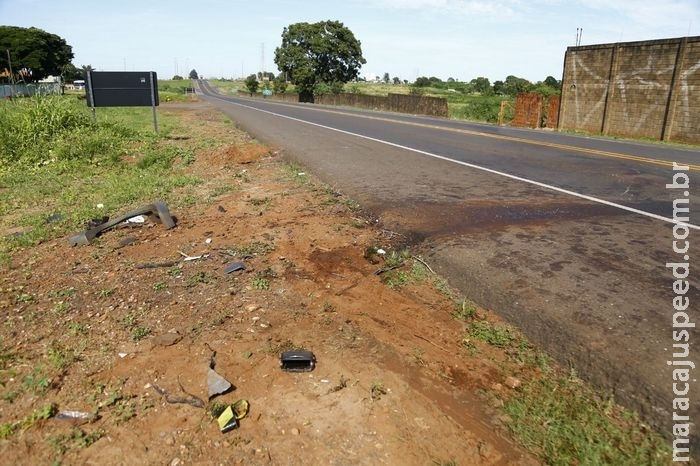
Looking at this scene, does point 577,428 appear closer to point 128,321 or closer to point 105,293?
point 128,321

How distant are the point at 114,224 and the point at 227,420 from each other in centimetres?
441

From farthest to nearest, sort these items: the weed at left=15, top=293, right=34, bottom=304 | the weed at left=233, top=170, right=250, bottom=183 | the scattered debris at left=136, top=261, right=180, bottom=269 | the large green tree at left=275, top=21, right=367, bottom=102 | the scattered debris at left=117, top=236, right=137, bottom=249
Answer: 1. the large green tree at left=275, top=21, right=367, bottom=102
2. the weed at left=233, top=170, right=250, bottom=183
3. the scattered debris at left=117, top=236, right=137, bottom=249
4. the scattered debris at left=136, top=261, right=180, bottom=269
5. the weed at left=15, top=293, right=34, bottom=304

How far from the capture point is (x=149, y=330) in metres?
3.62

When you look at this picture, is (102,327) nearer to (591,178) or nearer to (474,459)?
(474,459)

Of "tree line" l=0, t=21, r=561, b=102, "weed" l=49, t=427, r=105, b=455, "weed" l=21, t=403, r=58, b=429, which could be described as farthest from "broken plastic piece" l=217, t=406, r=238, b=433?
"tree line" l=0, t=21, r=561, b=102

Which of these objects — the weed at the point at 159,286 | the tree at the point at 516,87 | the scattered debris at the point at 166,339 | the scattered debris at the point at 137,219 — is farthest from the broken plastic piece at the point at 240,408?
the tree at the point at 516,87

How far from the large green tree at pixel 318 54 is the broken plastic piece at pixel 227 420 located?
7109 cm

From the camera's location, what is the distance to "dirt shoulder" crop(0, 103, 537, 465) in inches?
98.0

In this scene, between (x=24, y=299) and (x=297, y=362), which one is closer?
(x=297, y=362)

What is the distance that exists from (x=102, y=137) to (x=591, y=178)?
12.2m

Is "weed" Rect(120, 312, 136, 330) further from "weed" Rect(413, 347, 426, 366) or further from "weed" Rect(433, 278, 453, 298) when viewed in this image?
"weed" Rect(433, 278, 453, 298)

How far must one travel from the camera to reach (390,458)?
7.82 ft

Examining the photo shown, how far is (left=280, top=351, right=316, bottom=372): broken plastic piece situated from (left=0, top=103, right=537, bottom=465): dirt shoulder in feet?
0.24

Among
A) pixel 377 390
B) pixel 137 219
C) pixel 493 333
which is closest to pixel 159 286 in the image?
pixel 137 219
